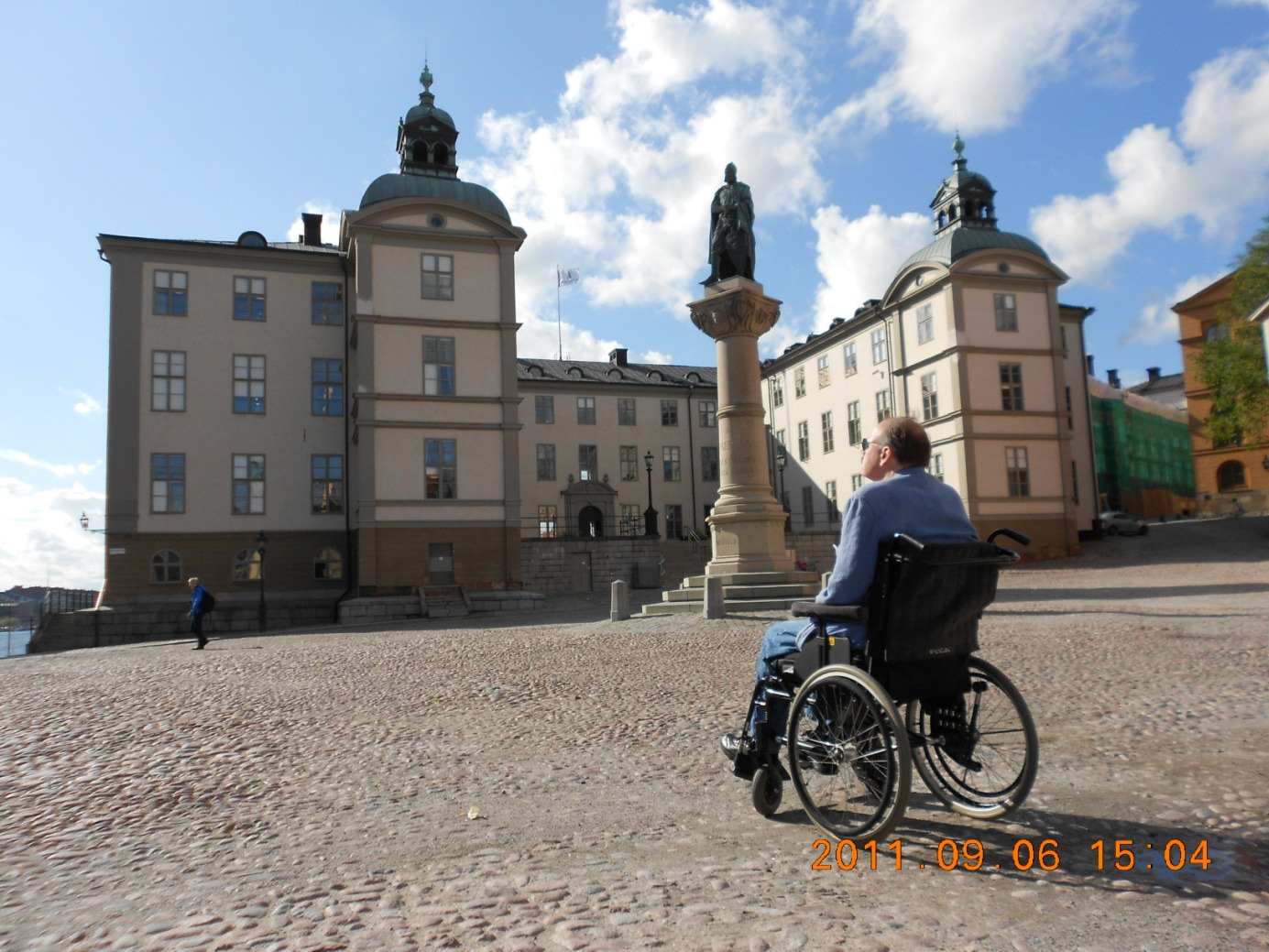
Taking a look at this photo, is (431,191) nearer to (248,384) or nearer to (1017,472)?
(248,384)

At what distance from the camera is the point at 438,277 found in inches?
1319

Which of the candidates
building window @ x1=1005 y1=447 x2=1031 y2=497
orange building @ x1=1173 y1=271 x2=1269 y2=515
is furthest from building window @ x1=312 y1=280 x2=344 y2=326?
orange building @ x1=1173 y1=271 x2=1269 y2=515

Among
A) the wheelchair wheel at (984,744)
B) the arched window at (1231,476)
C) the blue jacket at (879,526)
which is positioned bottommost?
the wheelchair wheel at (984,744)

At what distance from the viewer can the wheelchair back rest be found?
3836 millimetres

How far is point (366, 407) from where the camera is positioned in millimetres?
31688

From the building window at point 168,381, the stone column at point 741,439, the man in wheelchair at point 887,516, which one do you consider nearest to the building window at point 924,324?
the stone column at point 741,439

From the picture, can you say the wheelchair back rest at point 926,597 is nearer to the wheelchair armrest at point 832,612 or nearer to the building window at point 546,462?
the wheelchair armrest at point 832,612

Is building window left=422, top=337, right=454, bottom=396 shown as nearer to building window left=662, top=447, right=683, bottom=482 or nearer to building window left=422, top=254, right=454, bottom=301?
building window left=422, top=254, right=454, bottom=301

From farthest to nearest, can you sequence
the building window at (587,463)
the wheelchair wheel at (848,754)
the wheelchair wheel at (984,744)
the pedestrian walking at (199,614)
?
the building window at (587,463) → the pedestrian walking at (199,614) → the wheelchair wheel at (984,744) → the wheelchair wheel at (848,754)

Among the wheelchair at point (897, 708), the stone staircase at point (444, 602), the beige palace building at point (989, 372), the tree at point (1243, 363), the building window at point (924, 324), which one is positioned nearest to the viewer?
the wheelchair at point (897, 708)

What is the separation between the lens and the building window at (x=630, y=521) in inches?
2042

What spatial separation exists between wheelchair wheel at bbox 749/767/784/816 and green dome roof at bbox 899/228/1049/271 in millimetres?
38366

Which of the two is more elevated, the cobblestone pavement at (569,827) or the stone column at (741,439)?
the stone column at (741,439)

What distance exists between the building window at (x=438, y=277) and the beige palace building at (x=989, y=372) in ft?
67.6
